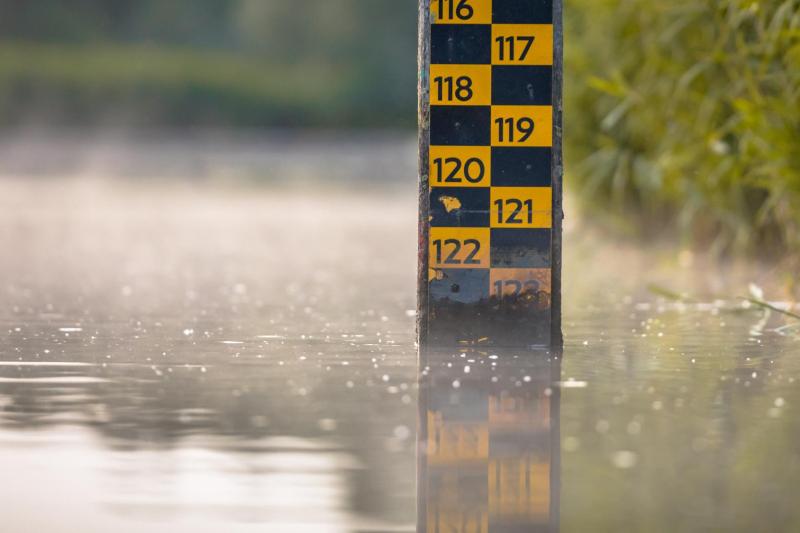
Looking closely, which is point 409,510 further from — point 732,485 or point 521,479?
point 732,485

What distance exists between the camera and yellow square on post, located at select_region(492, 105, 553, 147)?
284 inches

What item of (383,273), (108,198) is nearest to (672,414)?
(383,273)

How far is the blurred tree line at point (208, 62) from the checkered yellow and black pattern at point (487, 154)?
39287 millimetres

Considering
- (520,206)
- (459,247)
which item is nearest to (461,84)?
(520,206)

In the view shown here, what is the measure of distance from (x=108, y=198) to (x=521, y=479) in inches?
671

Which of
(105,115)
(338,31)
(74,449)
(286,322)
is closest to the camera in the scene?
(74,449)

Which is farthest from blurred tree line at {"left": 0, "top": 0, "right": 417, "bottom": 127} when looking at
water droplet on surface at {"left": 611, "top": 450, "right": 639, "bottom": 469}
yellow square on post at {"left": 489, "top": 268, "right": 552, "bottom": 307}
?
water droplet on surface at {"left": 611, "top": 450, "right": 639, "bottom": 469}

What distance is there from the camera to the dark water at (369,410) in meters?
4.15

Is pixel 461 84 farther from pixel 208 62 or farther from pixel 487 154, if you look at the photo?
pixel 208 62

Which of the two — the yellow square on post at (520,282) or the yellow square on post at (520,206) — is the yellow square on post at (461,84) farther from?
the yellow square on post at (520,282)

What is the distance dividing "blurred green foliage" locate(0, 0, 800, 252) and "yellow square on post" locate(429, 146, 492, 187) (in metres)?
1.36

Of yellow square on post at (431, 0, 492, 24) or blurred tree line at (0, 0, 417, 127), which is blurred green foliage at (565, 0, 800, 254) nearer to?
yellow square on post at (431, 0, 492, 24)

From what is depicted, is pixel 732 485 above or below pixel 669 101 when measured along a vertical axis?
below

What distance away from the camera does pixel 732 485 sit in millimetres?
4387
